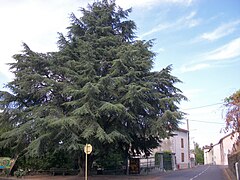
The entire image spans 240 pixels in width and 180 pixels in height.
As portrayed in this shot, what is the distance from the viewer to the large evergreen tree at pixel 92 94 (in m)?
23.0

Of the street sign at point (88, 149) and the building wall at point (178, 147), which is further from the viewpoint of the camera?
the building wall at point (178, 147)

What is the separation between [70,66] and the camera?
85.7 ft

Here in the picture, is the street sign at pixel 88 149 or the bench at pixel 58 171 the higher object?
the street sign at pixel 88 149

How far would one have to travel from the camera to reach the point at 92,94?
884 inches

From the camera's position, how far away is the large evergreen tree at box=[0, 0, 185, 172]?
2300 cm

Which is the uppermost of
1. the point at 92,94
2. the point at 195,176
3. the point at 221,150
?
the point at 92,94

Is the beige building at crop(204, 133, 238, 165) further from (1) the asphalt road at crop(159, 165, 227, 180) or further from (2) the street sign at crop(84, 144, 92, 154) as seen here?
(2) the street sign at crop(84, 144, 92, 154)

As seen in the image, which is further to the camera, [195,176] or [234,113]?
[195,176]

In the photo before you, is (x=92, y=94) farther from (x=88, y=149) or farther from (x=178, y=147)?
(x=178, y=147)

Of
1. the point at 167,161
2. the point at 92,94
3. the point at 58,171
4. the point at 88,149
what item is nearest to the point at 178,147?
the point at 167,161

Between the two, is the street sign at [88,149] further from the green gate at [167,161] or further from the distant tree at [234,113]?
the green gate at [167,161]

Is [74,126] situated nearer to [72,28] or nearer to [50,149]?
[50,149]

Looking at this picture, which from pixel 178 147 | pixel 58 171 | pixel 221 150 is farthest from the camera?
pixel 221 150

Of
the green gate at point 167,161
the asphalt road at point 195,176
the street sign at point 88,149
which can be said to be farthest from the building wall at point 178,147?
the street sign at point 88,149
